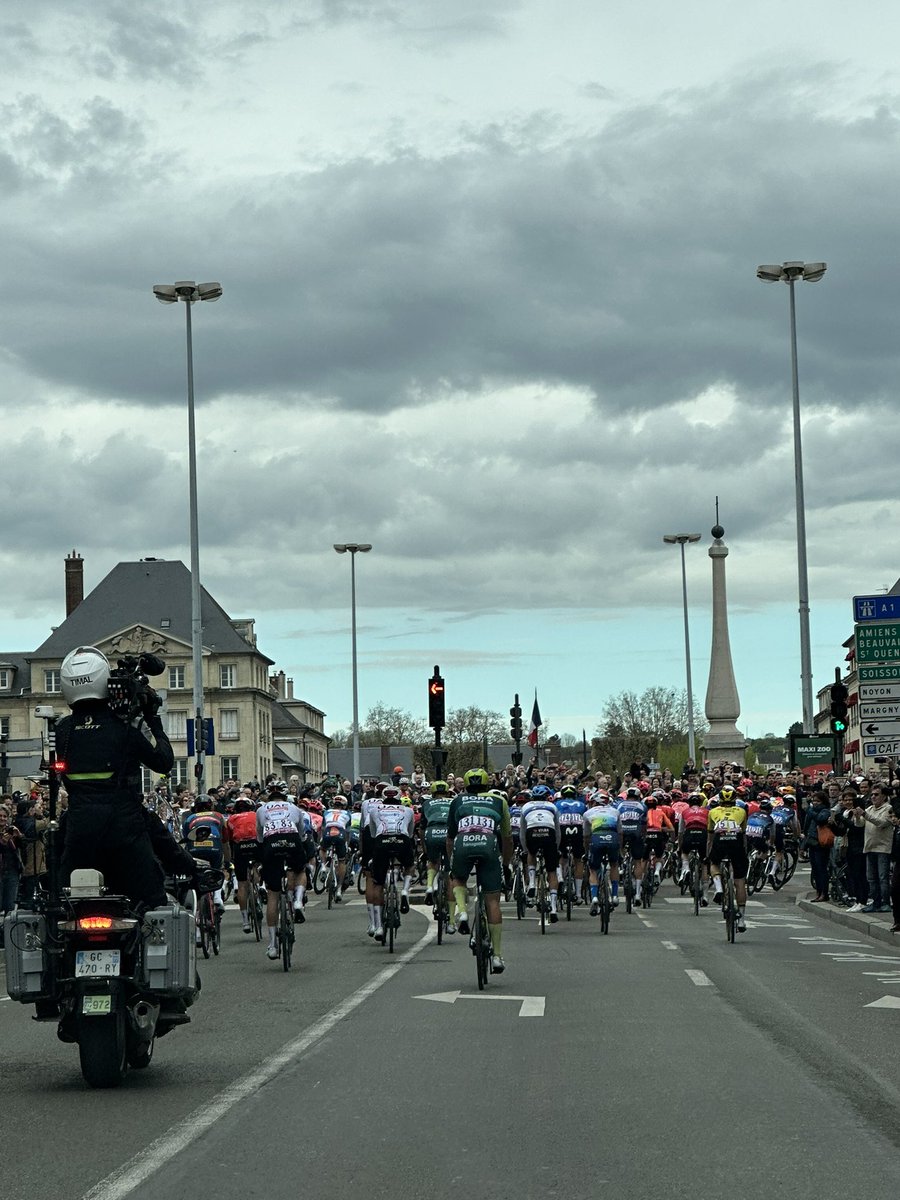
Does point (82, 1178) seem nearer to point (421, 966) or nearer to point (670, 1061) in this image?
point (670, 1061)

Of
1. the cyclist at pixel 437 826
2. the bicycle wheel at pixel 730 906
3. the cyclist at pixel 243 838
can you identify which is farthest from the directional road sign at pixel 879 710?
the cyclist at pixel 243 838

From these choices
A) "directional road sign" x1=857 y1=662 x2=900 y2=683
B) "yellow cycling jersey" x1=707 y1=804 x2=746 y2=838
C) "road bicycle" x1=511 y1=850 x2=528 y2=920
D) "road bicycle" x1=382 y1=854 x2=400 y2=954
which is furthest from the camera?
"directional road sign" x1=857 y1=662 x2=900 y2=683

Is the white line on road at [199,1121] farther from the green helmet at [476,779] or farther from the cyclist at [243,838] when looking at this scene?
the cyclist at [243,838]

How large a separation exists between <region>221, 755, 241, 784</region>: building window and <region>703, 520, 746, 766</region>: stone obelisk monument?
191 feet

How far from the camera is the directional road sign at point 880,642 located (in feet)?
91.4

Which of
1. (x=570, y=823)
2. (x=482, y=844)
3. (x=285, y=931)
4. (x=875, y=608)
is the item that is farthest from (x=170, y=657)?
(x=482, y=844)

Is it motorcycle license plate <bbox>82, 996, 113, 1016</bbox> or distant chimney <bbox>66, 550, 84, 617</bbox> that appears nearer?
motorcycle license plate <bbox>82, 996, 113, 1016</bbox>

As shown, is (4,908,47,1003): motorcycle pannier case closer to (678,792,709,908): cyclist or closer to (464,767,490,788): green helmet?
(464,767,490,788): green helmet

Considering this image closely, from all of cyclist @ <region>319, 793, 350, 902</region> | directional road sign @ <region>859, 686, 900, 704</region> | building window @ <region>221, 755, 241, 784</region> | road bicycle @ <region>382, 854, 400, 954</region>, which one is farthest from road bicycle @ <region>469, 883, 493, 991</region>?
building window @ <region>221, 755, 241, 784</region>

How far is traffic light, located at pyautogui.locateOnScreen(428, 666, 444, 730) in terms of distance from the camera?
34188mm

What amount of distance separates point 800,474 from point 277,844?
25.5 meters

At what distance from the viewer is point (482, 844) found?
16219mm

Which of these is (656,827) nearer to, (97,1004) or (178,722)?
(97,1004)

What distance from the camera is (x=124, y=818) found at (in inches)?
393
